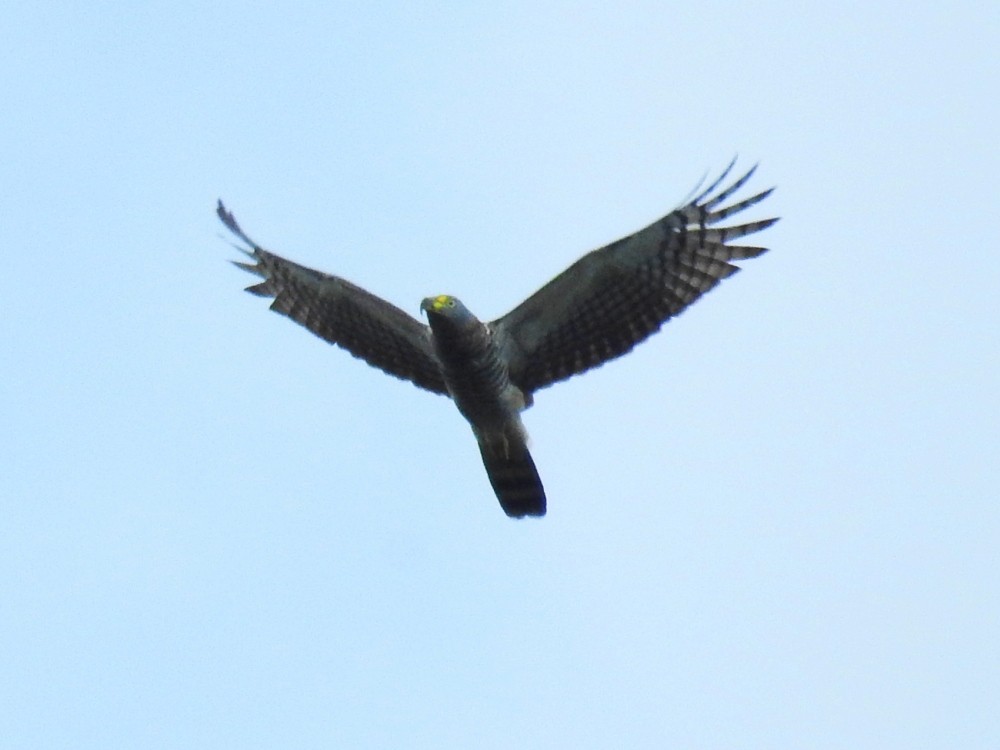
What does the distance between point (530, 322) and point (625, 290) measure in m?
0.78

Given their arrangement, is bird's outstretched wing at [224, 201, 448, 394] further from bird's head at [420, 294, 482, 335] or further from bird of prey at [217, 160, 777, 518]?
bird's head at [420, 294, 482, 335]

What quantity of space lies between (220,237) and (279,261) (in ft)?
1.67

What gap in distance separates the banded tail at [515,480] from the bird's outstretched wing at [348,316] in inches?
31.3

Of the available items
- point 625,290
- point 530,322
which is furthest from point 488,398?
point 625,290

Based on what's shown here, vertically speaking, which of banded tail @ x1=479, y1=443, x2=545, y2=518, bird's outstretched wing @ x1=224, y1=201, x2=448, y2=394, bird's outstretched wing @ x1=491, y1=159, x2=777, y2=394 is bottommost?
banded tail @ x1=479, y1=443, x2=545, y2=518

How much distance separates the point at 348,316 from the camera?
698 inches

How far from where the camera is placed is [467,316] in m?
16.5

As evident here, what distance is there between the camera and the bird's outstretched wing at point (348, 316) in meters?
17.5

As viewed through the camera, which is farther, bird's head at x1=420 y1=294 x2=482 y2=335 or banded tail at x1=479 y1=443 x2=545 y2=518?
banded tail at x1=479 y1=443 x2=545 y2=518

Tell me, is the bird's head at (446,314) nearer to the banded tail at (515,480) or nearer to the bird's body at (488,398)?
the bird's body at (488,398)

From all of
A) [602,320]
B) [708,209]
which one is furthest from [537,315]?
[708,209]

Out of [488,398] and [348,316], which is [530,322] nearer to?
[488,398]

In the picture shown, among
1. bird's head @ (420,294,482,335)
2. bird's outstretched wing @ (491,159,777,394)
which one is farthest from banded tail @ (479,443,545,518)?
bird's head @ (420,294,482,335)

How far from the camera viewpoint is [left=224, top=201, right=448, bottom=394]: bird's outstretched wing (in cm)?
1750
